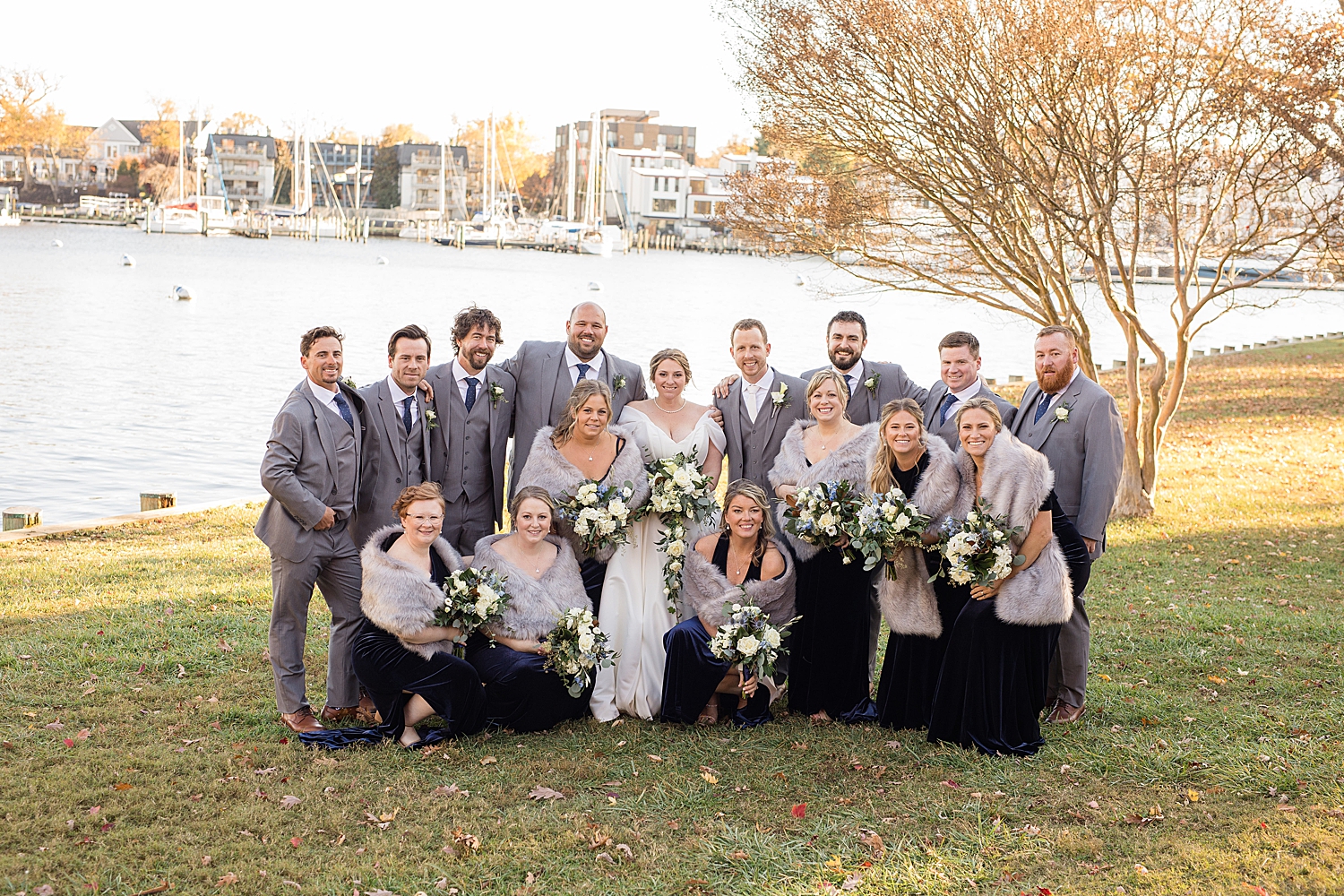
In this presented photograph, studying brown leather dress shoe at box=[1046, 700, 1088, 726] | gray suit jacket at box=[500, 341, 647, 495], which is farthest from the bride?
brown leather dress shoe at box=[1046, 700, 1088, 726]

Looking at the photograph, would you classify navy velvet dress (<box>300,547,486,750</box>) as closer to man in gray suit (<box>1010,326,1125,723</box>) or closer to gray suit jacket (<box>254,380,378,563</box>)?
gray suit jacket (<box>254,380,378,563</box>)

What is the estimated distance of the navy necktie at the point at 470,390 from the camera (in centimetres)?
800

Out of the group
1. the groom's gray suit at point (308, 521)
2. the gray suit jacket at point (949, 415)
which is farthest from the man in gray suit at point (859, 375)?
the groom's gray suit at point (308, 521)

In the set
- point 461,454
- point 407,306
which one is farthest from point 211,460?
point 407,306

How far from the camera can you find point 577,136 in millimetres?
166875

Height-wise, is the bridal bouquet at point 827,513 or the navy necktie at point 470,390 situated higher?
the navy necktie at point 470,390

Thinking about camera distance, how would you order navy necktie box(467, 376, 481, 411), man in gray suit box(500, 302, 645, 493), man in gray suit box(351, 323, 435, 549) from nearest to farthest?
man in gray suit box(351, 323, 435, 549), navy necktie box(467, 376, 481, 411), man in gray suit box(500, 302, 645, 493)

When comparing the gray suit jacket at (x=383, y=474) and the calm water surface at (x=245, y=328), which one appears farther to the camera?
the calm water surface at (x=245, y=328)

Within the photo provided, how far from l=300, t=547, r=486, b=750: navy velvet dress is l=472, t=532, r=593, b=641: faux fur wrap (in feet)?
1.21

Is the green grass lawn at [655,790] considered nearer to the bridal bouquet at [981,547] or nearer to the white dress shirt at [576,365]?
the bridal bouquet at [981,547]

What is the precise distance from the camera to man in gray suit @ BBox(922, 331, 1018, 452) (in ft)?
25.4

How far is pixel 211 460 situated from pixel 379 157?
141m

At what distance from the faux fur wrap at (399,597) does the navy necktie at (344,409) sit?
776 millimetres

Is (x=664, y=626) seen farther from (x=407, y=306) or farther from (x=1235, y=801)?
(x=407, y=306)
